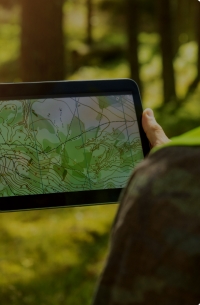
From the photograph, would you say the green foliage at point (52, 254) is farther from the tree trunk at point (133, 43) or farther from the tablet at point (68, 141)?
the tree trunk at point (133, 43)

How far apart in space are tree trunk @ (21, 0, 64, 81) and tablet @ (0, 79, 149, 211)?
4.20 meters

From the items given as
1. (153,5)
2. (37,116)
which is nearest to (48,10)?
(37,116)

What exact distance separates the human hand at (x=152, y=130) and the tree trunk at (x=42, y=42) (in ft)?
14.0

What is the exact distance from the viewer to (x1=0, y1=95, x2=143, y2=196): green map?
1986mm

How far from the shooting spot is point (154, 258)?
2.92 feet

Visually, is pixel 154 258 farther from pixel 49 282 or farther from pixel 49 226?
pixel 49 226

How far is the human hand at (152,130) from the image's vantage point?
6.34ft

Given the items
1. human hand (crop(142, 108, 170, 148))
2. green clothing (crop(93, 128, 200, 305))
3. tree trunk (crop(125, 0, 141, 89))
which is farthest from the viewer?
tree trunk (crop(125, 0, 141, 89))

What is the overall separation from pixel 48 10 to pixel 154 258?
5.76 m

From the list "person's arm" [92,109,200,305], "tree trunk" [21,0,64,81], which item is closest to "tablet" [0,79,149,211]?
"person's arm" [92,109,200,305]

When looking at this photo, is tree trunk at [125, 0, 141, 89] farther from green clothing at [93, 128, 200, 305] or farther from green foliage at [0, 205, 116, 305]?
green clothing at [93, 128, 200, 305]

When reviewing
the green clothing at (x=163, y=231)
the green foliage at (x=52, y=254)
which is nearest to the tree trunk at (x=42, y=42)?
the green foliage at (x=52, y=254)

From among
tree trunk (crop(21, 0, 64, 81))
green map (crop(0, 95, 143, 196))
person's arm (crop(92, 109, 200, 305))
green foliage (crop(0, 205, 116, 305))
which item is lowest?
green foliage (crop(0, 205, 116, 305))

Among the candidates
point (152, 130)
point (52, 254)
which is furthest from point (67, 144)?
point (52, 254)
